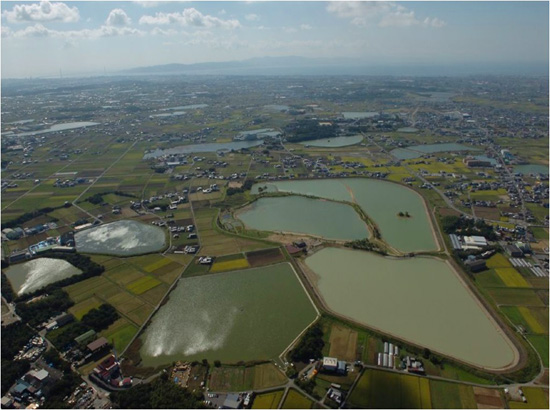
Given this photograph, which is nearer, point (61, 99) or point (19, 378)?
point (19, 378)

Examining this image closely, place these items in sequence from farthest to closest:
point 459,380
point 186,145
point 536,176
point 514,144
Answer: point 186,145, point 514,144, point 536,176, point 459,380

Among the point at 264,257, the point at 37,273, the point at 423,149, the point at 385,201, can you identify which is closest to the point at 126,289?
the point at 37,273

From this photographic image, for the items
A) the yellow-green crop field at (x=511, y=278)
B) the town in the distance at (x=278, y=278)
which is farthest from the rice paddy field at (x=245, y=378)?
the yellow-green crop field at (x=511, y=278)

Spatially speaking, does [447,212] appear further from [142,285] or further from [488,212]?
[142,285]

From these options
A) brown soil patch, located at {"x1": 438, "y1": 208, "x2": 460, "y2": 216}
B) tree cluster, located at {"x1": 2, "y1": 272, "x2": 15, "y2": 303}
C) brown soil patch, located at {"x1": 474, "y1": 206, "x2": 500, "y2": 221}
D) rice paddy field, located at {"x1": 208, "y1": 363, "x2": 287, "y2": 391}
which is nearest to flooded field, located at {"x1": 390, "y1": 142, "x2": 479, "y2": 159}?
brown soil patch, located at {"x1": 474, "y1": 206, "x2": 500, "y2": 221}

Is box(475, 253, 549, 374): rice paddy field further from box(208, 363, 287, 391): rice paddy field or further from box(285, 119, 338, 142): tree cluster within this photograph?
box(285, 119, 338, 142): tree cluster

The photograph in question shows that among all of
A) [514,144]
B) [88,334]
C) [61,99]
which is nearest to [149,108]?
[61,99]

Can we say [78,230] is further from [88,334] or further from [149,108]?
[149,108]
